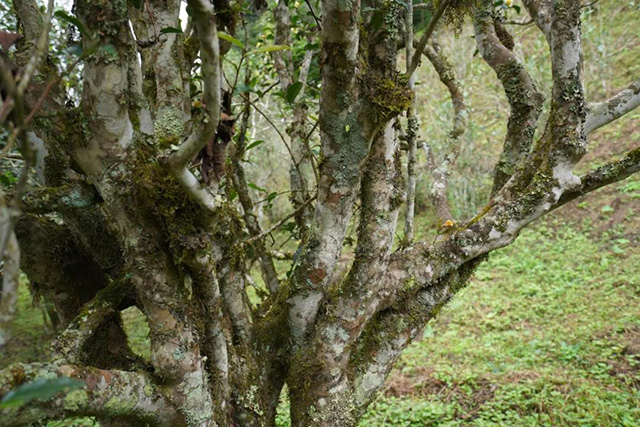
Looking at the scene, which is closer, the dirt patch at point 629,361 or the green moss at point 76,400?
the green moss at point 76,400

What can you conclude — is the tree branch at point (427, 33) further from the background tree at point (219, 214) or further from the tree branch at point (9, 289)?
the tree branch at point (9, 289)

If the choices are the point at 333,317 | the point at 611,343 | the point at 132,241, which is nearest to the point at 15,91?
the point at 132,241

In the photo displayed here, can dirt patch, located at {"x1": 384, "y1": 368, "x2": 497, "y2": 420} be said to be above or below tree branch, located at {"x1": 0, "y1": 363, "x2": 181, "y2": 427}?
below

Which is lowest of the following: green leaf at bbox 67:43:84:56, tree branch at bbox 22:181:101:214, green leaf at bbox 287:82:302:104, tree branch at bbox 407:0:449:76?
tree branch at bbox 22:181:101:214

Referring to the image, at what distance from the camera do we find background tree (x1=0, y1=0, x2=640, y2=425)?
4.08 feet

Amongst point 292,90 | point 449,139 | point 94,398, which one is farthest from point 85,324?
point 449,139

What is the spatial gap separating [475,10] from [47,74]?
2045 mm

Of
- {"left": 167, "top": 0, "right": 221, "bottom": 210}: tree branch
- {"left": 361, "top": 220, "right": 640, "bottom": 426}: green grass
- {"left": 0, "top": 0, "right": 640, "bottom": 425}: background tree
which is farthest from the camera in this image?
{"left": 361, "top": 220, "right": 640, "bottom": 426}: green grass

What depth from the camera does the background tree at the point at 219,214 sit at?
4.08 feet

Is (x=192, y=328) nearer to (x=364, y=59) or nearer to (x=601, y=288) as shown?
(x=364, y=59)

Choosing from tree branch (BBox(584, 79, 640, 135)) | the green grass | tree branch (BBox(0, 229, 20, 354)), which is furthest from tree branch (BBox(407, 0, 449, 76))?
the green grass

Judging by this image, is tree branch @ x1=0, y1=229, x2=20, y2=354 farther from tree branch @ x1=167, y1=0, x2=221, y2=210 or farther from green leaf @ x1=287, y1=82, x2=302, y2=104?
green leaf @ x1=287, y1=82, x2=302, y2=104

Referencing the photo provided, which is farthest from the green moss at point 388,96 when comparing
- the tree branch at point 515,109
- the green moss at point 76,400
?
the green moss at point 76,400

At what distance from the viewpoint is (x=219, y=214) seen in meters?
1.35
